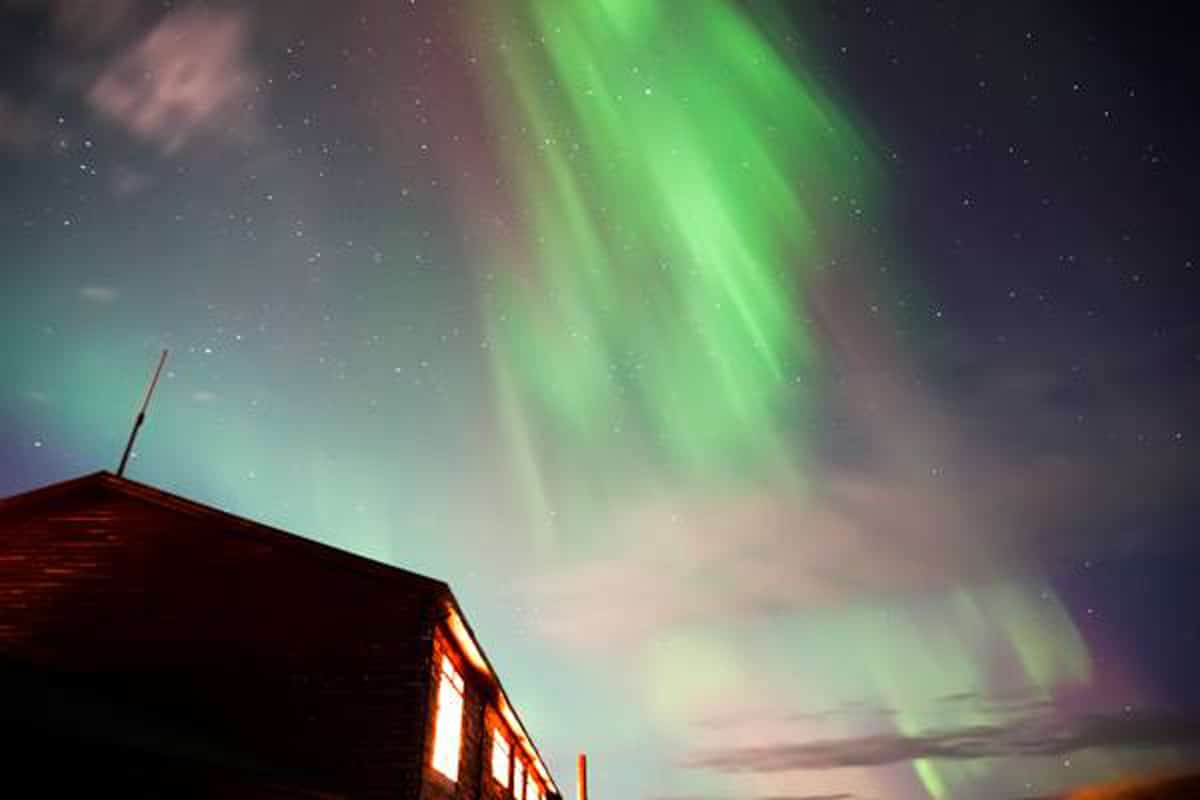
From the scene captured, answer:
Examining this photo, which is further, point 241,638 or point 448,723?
point 448,723

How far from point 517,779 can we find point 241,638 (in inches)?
517

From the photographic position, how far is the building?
13.6 m

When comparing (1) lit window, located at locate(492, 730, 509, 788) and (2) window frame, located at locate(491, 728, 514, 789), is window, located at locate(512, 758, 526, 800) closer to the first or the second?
(2) window frame, located at locate(491, 728, 514, 789)

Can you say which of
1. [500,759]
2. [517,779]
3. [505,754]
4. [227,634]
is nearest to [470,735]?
[500,759]

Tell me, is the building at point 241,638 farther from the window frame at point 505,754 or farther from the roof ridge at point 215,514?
the window frame at point 505,754

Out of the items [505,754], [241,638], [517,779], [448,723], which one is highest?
[241,638]

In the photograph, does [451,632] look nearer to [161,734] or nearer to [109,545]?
[161,734]

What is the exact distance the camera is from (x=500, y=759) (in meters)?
A: 21.8

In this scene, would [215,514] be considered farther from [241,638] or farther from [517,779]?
[517,779]

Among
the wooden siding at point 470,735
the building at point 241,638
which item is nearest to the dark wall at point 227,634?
the building at point 241,638

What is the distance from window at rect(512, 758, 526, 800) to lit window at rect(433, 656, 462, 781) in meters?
8.24

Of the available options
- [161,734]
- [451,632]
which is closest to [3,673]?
[161,734]

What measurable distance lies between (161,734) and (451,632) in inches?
233

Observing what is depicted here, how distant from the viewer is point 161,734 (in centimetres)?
1098
